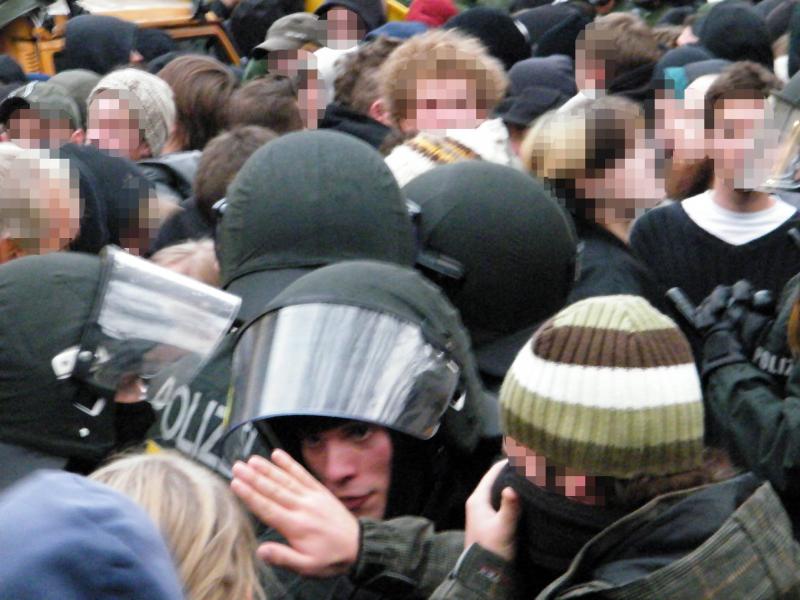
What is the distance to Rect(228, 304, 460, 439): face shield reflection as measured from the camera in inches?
102

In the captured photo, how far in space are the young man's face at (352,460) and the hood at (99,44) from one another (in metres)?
6.12

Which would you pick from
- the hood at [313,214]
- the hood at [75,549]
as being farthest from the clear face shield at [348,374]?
the hood at [75,549]

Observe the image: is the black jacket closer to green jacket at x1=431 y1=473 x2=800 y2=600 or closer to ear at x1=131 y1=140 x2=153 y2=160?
green jacket at x1=431 y1=473 x2=800 y2=600

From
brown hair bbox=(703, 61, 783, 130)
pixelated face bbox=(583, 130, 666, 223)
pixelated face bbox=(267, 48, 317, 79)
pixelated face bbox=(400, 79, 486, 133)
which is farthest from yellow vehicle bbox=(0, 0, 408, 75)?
pixelated face bbox=(583, 130, 666, 223)

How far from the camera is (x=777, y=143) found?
13.0 ft

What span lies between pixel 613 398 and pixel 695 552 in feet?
0.87

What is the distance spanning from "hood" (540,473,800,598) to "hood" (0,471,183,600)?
947 millimetres

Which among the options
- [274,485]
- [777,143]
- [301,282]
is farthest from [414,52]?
[274,485]

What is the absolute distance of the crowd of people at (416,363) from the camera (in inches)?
86.6

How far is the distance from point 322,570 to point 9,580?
1.09m

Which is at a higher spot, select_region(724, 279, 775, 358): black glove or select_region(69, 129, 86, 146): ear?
select_region(724, 279, 775, 358): black glove

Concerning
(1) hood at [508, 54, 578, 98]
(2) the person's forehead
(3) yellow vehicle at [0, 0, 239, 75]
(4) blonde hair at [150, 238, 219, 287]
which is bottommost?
(3) yellow vehicle at [0, 0, 239, 75]

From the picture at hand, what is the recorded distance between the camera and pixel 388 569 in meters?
2.45

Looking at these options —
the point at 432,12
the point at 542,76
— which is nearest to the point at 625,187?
the point at 542,76
